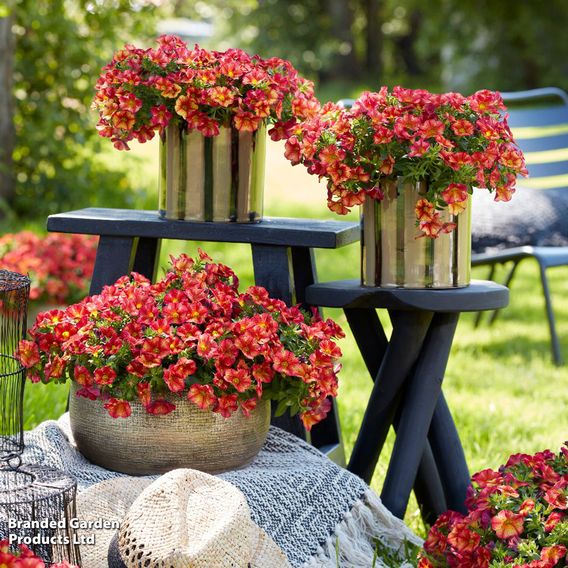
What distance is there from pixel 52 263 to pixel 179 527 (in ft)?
9.27

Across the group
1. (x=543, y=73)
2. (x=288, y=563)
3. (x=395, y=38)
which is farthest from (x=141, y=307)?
(x=395, y=38)

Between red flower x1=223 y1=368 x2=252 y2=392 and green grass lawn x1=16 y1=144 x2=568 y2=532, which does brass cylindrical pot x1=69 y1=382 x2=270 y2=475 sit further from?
green grass lawn x1=16 y1=144 x2=568 y2=532

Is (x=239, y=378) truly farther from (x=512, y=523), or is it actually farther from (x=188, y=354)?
(x=512, y=523)

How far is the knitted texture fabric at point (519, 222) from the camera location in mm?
4316

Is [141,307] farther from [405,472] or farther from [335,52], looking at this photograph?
[335,52]

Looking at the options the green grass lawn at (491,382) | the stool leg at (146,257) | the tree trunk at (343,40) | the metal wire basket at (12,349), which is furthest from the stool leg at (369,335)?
the tree trunk at (343,40)

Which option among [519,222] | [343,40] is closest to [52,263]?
[519,222]

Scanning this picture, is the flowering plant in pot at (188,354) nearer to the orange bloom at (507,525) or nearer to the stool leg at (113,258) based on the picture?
the stool leg at (113,258)

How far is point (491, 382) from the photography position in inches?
155

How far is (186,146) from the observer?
2.45 metres

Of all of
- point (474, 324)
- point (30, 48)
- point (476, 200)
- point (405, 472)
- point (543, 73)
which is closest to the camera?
point (405, 472)

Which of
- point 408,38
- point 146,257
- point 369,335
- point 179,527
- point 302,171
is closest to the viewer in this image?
point 179,527

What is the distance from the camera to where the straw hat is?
5.86 feet

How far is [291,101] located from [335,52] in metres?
14.1
